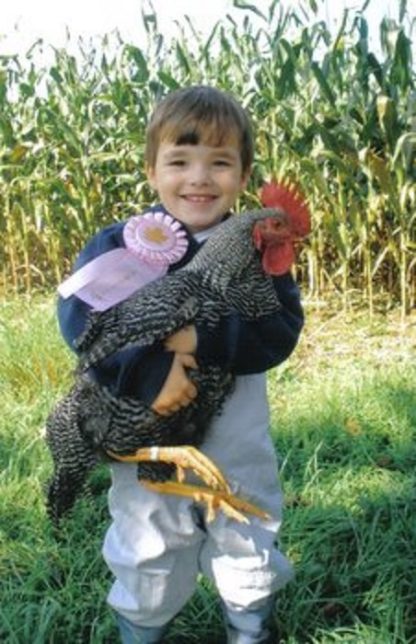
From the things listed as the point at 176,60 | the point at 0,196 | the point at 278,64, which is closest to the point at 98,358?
the point at 278,64

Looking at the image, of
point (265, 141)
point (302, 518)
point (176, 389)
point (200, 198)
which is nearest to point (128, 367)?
point (176, 389)

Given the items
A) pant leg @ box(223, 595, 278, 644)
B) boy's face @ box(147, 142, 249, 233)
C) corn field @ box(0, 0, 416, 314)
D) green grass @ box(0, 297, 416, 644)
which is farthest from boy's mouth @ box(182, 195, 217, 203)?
corn field @ box(0, 0, 416, 314)

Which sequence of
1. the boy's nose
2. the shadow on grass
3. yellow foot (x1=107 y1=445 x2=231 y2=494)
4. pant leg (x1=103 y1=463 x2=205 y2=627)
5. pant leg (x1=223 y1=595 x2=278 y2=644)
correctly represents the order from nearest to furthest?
1. yellow foot (x1=107 y1=445 x2=231 y2=494)
2. the boy's nose
3. pant leg (x1=103 y1=463 x2=205 y2=627)
4. pant leg (x1=223 y1=595 x2=278 y2=644)
5. the shadow on grass

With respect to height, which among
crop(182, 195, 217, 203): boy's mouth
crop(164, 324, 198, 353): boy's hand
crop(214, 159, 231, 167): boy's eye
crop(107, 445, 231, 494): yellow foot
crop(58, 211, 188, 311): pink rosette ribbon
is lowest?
crop(107, 445, 231, 494): yellow foot

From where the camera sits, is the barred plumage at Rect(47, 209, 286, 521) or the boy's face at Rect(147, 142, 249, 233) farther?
the boy's face at Rect(147, 142, 249, 233)

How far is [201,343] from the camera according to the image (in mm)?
1482

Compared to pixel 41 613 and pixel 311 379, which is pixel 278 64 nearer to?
Answer: pixel 311 379

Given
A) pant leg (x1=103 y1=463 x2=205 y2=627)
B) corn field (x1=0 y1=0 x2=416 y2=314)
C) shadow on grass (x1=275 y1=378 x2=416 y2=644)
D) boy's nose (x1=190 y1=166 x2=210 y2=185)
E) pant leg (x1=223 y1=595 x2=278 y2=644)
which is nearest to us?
boy's nose (x1=190 y1=166 x2=210 y2=185)

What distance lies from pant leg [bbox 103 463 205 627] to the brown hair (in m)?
0.68

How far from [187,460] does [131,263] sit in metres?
0.39

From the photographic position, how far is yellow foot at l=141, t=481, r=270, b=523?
1504 mm

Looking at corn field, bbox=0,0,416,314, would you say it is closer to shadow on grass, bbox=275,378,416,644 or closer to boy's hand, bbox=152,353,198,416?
shadow on grass, bbox=275,378,416,644

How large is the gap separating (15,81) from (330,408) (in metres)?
4.68

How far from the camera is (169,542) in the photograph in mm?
1689
